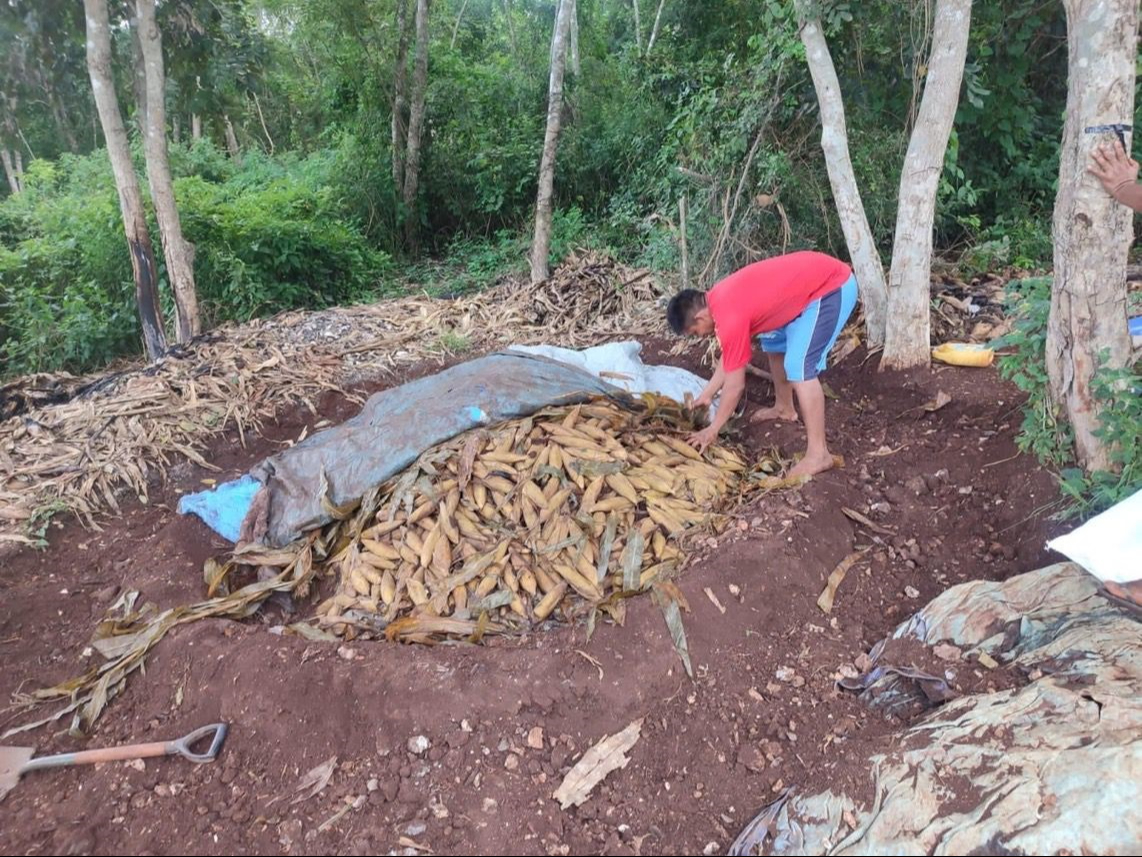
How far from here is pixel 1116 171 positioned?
259 cm

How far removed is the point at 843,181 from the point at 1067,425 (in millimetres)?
2118

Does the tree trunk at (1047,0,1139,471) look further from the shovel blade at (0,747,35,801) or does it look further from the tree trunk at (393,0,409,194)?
the tree trunk at (393,0,409,194)

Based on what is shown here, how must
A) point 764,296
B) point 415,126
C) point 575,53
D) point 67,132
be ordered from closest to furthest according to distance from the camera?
point 764,296 → point 415,126 → point 575,53 → point 67,132

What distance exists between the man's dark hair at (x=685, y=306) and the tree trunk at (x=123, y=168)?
4492 millimetres

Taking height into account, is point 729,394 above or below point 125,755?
above

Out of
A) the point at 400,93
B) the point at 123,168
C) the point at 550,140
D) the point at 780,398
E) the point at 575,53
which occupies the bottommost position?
the point at 780,398

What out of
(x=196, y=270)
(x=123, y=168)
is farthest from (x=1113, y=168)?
(x=196, y=270)

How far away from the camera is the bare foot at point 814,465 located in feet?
11.4

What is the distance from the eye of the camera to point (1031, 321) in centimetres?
319

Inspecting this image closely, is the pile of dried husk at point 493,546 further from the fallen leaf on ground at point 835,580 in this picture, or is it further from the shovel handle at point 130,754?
the fallen leaf on ground at point 835,580

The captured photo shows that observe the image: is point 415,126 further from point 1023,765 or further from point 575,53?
point 1023,765

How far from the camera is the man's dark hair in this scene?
337 centimetres

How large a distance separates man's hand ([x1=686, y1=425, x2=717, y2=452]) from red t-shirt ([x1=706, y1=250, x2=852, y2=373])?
1.11 feet

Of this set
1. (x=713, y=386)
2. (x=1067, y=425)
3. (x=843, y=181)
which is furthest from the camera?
(x=843, y=181)
